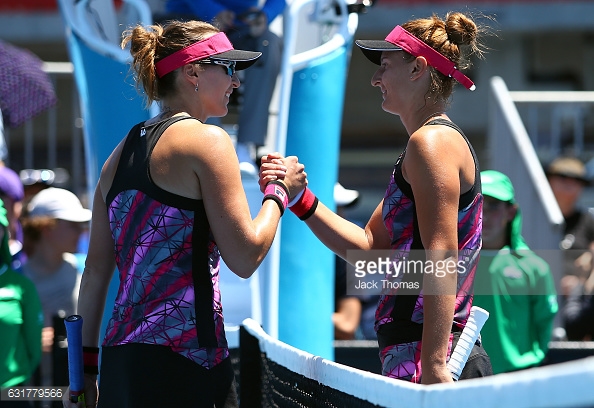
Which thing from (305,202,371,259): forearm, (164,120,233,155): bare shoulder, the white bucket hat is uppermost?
(164,120,233,155): bare shoulder

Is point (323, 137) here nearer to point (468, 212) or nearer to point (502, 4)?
point (468, 212)

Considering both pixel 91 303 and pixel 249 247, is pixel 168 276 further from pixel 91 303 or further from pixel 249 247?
pixel 91 303

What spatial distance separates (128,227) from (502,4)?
61.3ft

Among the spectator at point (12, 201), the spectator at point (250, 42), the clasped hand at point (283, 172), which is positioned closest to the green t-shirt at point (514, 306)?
the spectator at point (250, 42)

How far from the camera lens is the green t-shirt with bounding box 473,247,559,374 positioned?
455 centimetres

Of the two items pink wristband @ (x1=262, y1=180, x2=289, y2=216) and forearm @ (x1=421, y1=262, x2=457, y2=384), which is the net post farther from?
forearm @ (x1=421, y1=262, x2=457, y2=384)

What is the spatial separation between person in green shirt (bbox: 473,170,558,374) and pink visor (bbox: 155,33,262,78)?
7.30ft

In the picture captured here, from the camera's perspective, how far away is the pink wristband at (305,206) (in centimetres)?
317

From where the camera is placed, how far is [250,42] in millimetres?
5180

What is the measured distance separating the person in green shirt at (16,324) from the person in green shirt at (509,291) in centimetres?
A: 207

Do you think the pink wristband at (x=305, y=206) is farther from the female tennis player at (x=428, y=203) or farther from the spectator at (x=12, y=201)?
the spectator at (x=12, y=201)

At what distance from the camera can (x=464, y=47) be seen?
296 cm

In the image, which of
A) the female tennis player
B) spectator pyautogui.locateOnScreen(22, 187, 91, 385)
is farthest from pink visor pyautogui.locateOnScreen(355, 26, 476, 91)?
spectator pyautogui.locateOnScreen(22, 187, 91, 385)

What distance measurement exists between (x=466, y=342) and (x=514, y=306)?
6.67ft
